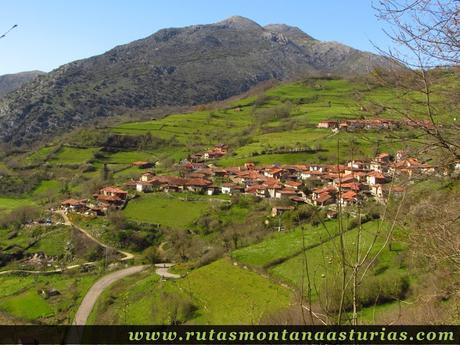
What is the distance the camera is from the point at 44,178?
60.6 meters

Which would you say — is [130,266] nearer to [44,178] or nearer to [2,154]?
[44,178]

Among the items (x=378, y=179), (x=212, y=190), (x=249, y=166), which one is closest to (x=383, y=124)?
(x=378, y=179)

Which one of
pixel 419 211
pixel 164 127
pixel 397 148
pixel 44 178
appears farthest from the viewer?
pixel 164 127

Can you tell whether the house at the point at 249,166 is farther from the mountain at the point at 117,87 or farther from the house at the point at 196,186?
the mountain at the point at 117,87

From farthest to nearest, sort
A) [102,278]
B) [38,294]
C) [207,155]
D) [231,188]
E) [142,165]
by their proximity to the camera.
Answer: [207,155]
[142,165]
[231,188]
[102,278]
[38,294]

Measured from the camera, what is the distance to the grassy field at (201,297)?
1928 cm

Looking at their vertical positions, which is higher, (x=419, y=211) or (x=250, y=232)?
(x=419, y=211)

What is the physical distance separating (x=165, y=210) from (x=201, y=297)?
20862 mm

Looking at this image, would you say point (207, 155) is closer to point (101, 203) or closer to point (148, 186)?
point (148, 186)

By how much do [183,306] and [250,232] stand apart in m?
13.0

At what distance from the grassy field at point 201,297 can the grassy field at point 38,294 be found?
2550 millimetres

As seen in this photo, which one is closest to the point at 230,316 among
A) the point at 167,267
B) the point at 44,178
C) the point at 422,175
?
the point at 167,267

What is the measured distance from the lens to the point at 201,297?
21.8 meters

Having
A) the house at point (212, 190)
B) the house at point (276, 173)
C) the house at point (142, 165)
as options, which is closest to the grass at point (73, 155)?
the house at point (142, 165)
